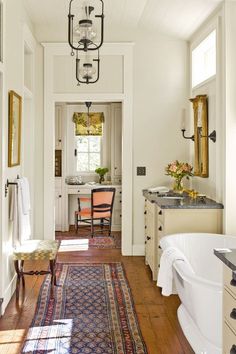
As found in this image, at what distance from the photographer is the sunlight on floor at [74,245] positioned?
590 centimetres

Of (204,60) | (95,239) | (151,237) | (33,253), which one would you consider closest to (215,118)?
(204,60)

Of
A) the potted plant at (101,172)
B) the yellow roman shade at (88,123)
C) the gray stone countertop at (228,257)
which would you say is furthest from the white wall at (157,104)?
the gray stone countertop at (228,257)

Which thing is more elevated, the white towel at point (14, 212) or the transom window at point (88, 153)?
the transom window at point (88, 153)

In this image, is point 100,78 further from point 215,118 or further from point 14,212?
point 14,212

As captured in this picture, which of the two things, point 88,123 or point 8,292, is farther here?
point 88,123

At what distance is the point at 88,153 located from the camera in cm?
781

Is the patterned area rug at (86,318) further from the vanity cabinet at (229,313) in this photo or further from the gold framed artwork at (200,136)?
the gold framed artwork at (200,136)

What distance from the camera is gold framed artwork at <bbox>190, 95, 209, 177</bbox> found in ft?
15.1

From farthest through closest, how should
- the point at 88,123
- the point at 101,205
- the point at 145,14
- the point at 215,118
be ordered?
the point at 88,123 < the point at 101,205 < the point at 145,14 < the point at 215,118

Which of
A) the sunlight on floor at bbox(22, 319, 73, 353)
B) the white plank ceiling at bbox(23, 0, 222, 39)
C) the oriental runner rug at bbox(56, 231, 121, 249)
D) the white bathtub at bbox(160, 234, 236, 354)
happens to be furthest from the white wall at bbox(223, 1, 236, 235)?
the oriental runner rug at bbox(56, 231, 121, 249)

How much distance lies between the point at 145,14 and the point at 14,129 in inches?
86.0

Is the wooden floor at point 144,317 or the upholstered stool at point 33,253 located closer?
the wooden floor at point 144,317

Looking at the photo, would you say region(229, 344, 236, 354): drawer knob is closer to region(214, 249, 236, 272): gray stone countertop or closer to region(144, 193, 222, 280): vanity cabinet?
region(214, 249, 236, 272): gray stone countertop

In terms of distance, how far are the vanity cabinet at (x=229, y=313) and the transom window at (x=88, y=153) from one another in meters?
6.06
